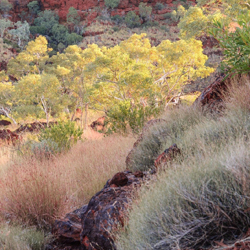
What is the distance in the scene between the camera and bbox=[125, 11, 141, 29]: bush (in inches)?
1732

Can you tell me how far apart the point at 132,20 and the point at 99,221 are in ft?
157

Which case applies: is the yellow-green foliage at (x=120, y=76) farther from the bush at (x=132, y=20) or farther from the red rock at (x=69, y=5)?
the red rock at (x=69, y=5)

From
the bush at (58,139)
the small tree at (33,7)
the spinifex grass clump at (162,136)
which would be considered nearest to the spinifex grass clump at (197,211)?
the spinifex grass clump at (162,136)

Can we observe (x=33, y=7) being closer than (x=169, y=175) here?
No

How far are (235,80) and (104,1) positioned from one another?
5505cm

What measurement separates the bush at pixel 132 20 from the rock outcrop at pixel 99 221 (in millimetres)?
44908

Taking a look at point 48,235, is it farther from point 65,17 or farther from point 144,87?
point 65,17

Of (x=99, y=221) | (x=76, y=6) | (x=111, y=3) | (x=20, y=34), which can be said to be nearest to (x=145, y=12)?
(x=111, y=3)

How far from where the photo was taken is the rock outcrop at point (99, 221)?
1.97m

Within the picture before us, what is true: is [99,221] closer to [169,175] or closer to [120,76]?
[169,175]

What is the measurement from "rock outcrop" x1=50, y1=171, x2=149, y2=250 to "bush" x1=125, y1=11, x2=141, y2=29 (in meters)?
44.9

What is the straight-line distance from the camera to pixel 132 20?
4556 cm

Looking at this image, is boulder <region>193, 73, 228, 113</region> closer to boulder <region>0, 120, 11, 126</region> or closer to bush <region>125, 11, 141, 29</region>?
boulder <region>0, 120, 11, 126</region>

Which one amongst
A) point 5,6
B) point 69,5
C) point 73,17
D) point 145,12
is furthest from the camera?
point 69,5
